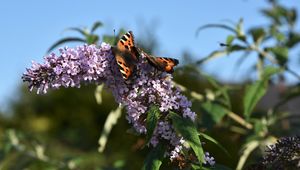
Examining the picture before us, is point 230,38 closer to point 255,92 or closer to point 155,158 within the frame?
point 255,92

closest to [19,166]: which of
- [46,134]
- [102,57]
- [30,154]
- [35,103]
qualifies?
[30,154]

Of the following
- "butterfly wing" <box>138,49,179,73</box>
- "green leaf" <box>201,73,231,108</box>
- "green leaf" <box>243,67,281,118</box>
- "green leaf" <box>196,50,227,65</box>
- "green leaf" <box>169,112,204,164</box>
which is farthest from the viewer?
"green leaf" <box>196,50,227,65</box>

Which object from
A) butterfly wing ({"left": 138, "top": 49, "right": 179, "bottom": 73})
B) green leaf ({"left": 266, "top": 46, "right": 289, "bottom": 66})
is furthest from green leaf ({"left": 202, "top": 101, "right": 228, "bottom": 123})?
butterfly wing ({"left": 138, "top": 49, "right": 179, "bottom": 73})

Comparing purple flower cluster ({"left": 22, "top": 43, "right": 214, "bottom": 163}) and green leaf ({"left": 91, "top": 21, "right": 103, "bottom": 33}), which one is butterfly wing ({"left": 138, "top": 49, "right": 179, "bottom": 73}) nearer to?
purple flower cluster ({"left": 22, "top": 43, "right": 214, "bottom": 163})

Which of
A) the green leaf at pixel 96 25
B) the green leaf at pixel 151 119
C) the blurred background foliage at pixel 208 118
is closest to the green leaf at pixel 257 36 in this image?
the blurred background foliage at pixel 208 118

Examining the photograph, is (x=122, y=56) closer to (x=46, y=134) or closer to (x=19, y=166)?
(x=19, y=166)

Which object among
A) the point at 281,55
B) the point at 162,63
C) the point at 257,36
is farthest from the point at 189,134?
the point at 257,36
